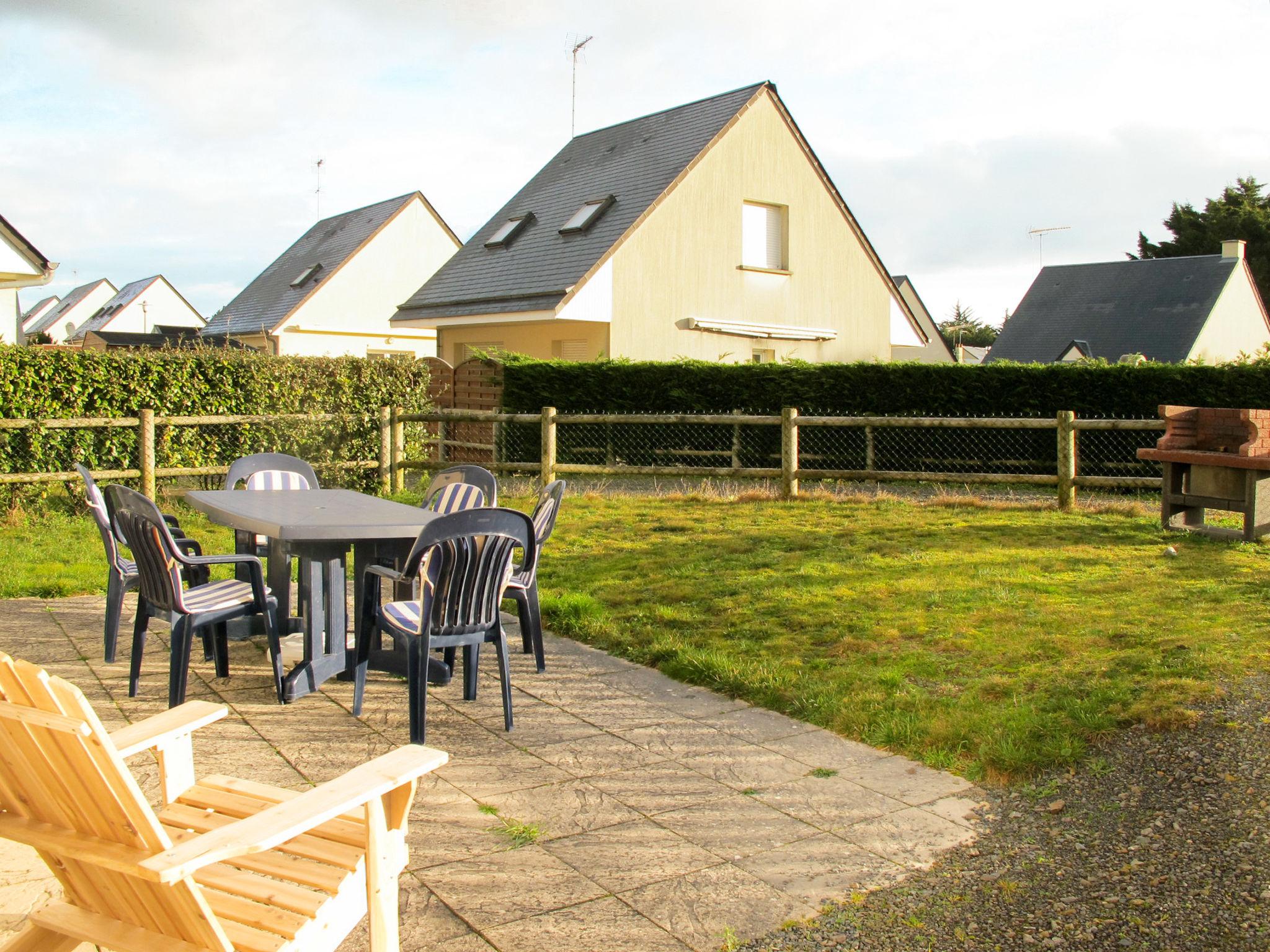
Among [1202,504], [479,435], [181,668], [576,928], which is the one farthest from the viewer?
[479,435]

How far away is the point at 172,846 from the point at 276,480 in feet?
19.6

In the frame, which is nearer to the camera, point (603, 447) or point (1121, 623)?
point (1121, 623)

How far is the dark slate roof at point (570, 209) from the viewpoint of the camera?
854 inches

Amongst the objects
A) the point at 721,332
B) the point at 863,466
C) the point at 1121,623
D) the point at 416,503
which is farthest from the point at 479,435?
the point at 1121,623

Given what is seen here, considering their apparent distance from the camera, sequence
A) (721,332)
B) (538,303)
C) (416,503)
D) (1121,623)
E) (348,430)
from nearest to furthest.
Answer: (1121,623), (416,503), (348,430), (538,303), (721,332)

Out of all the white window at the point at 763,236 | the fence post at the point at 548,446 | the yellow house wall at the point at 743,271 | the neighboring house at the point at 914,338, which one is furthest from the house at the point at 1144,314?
the fence post at the point at 548,446

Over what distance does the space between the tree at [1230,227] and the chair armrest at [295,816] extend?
49074mm

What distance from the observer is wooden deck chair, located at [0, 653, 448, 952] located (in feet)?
7.43

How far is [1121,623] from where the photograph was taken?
6867 mm

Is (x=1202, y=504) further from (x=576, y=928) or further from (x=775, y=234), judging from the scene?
(x=775, y=234)

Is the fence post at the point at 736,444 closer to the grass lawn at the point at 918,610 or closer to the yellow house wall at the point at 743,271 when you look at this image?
the grass lawn at the point at 918,610

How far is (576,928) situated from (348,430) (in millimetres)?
11805

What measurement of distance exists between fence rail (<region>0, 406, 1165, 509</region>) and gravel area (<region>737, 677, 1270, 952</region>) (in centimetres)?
770

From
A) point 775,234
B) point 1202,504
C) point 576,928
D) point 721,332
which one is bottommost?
point 576,928
